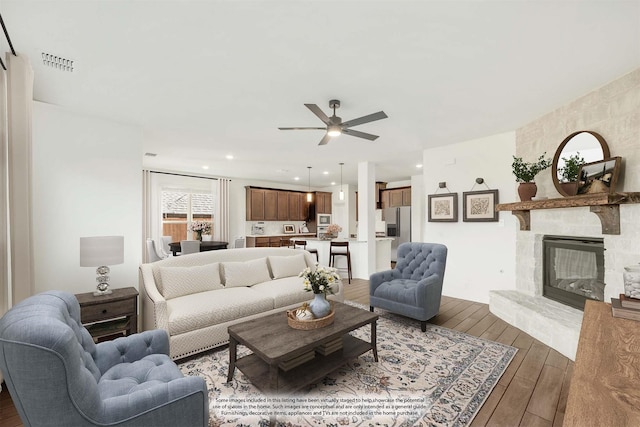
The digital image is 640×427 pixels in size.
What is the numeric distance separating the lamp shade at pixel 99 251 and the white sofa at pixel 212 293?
41 centimetres

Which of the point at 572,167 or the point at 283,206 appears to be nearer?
the point at 572,167

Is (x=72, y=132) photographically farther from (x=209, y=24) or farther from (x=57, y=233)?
(x=209, y=24)

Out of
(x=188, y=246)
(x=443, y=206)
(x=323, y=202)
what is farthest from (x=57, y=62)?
(x=323, y=202)

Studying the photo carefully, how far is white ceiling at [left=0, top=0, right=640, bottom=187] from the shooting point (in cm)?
166

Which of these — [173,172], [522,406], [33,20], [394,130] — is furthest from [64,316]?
[173,172]

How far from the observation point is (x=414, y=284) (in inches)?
142

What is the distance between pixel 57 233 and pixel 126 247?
65 centimetres

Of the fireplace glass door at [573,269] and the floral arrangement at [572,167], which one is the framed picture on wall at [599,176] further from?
the fireplace glass door at [573,269]

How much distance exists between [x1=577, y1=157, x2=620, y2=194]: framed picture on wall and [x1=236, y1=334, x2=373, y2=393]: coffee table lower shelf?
8.50 ft

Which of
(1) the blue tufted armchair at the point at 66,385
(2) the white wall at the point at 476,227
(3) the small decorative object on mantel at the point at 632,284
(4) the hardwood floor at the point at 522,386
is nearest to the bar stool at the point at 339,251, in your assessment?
(2) the white wall at the point at 476,227

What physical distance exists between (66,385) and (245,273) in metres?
2.57

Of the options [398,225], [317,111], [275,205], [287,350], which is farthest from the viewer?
[275,205]

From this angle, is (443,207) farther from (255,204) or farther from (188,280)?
(255,204)

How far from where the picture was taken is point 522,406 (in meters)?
1.95
